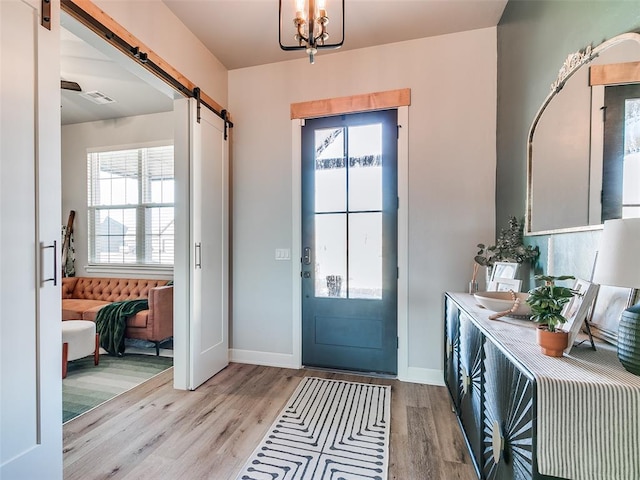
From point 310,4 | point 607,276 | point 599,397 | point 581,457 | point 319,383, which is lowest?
point 319,383

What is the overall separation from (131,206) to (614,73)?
5046 mm

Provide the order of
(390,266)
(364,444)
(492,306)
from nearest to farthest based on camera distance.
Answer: (492,306) → (364,444) → (390,266)

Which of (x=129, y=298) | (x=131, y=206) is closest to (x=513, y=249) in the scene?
(x=129, y=298)

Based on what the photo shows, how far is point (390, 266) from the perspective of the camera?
2.71 meters

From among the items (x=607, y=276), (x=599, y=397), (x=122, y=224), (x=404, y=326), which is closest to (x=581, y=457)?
(x=599, y=397)

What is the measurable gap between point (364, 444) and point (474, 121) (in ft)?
8.51

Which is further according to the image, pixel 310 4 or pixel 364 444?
pixel 364 444

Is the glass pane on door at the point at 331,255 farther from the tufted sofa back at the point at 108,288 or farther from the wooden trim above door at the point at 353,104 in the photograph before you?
the tufted sofa back at the point at 108,288

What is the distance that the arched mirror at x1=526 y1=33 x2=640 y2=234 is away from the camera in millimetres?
1077

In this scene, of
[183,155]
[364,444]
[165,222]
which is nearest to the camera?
[364,444]

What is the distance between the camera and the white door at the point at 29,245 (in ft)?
4.12

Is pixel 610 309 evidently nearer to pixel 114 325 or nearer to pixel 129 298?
pixel 114 325

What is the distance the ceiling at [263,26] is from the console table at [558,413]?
7.99 feet

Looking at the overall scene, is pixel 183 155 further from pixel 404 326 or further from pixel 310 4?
pixel 404 326
